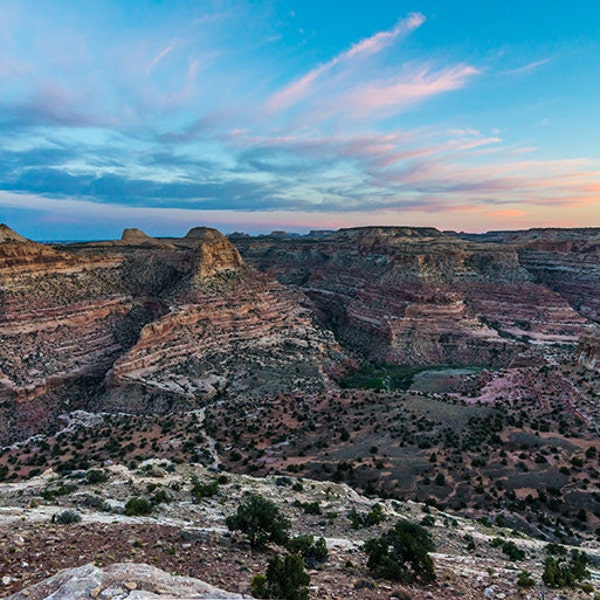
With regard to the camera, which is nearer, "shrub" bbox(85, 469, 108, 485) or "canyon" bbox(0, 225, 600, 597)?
"shrub" bbox(85, 469, 108, 485)

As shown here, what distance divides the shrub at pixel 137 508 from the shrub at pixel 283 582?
6118 millimetres

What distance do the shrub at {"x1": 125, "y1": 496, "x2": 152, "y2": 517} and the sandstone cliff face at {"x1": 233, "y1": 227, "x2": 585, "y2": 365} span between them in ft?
157

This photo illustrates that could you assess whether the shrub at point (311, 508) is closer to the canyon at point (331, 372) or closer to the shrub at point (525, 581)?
the canyon at point (331, 372)

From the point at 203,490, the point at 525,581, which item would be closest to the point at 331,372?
the point at 203,490

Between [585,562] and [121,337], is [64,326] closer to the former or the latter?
[121,337]

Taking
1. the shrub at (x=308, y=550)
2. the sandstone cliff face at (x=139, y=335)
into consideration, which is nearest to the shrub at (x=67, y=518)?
the shrub at (x=308, y=550)

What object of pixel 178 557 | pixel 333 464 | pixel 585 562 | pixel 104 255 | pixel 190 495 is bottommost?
pixel 333 464

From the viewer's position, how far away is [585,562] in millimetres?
13688

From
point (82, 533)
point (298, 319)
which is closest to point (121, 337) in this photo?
point (298, 319)

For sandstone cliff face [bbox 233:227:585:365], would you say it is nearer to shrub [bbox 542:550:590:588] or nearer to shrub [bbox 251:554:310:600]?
shrub [bbox 542:550:590:588]

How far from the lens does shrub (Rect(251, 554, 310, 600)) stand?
23.6ft

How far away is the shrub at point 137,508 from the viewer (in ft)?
39.9

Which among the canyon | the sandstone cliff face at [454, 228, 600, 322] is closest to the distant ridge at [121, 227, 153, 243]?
the canyon

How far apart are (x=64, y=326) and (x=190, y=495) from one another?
36.9 m
